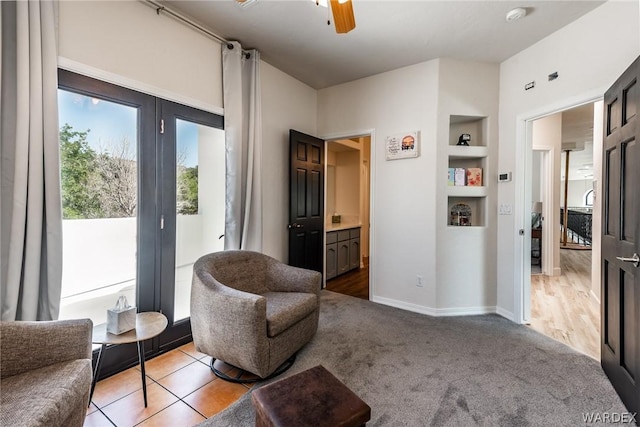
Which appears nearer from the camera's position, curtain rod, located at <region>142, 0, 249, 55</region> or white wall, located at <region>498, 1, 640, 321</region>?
white wall, located at <region>498, 1, 640, 321</region>

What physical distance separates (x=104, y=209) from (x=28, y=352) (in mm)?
1088

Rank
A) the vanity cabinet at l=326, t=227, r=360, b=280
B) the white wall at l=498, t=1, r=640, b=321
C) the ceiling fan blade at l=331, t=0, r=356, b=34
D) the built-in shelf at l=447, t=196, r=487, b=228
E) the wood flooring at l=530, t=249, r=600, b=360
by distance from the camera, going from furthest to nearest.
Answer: the vanity cabinet at l=326, t=227, r=360, b=280 < the built-in shelf at l=447, t=196, r=487, b=228 < the wood flooring at l=530, t=249, r=600, b=360 < the white wall at l=498, t=1, r=640, b=321 < the ceiling fan blade at l=331, t=0, r=356, b=34

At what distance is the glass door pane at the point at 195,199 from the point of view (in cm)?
258

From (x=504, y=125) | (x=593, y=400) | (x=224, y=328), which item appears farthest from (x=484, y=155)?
(x=224, y=328)

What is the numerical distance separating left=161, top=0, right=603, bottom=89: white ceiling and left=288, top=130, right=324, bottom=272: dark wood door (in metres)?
0.96

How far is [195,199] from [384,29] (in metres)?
2.35

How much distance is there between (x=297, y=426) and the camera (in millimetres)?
1090

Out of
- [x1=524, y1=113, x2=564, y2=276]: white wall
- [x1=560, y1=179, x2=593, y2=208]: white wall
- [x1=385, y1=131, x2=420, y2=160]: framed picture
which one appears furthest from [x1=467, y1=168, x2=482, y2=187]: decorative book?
[x1=560, y1=179, x2=593, y2=208]: white wall

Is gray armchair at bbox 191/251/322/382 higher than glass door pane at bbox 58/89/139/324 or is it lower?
lower

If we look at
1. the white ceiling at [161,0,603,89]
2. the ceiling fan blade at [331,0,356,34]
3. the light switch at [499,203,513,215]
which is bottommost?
the light switch at [499,203,513,215]

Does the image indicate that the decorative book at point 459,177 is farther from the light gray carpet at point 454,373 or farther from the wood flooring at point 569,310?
the wood flooring at point 569,310

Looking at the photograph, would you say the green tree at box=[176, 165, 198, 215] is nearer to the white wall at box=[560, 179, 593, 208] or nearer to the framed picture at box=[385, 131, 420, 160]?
the framed picture at box=[385, 131, 420, 160]

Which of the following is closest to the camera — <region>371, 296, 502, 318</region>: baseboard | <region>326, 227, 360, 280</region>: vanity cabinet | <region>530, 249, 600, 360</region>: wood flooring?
<region>530, 249, 600, 360</region>: wood flooring

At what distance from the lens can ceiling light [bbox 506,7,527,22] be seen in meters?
2.34
